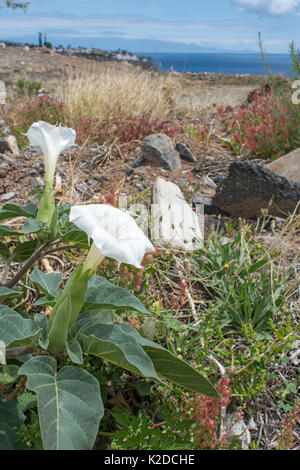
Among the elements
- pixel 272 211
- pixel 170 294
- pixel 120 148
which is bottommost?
pixel 170 294

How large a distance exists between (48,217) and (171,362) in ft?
2.53

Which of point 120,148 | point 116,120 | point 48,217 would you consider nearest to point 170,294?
point 48,217

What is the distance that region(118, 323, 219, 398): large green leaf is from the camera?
135 centimetres

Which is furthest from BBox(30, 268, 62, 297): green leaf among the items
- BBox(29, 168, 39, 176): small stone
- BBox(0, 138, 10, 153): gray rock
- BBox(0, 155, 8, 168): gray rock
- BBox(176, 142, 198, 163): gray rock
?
BBox(176, 142, 198, 163): gray rock

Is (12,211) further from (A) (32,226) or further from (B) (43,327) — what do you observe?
(B) (43,327)

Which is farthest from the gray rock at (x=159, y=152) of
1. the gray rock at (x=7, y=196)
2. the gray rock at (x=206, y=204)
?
the gray rock at (x=7, y=196)

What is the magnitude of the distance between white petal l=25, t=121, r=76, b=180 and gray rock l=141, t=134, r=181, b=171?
8.41 ft

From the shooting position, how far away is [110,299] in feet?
4.77

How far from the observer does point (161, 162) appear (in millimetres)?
4328

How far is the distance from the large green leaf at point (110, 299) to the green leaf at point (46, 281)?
6.5 inches

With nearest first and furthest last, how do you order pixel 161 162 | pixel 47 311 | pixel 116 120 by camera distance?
pixel 47 311 → pixel 161 162 → pixel 116 120

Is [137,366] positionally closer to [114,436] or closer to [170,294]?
[114,436]

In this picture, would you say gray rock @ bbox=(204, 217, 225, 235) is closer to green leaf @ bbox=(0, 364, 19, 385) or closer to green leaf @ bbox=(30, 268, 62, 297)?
green leaf @ bbox=(30, 268, 62, 297)

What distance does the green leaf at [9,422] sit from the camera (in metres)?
1.33
